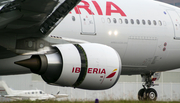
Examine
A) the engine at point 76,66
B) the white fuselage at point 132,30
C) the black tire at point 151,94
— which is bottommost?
the black tire at point 151,94

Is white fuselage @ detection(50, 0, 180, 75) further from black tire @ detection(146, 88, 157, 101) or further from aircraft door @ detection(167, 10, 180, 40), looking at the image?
black tire @ detection(146, 88, 157, 101)

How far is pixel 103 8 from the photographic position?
442 inches

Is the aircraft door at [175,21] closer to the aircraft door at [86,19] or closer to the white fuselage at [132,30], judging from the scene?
the white fuselage at [132,30]

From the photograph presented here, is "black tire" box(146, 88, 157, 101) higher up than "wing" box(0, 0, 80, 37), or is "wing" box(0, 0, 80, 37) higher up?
"wing" box(0, 0, 80, 37)

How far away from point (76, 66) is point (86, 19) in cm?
305

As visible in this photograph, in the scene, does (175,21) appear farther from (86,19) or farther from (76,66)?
(76,66)

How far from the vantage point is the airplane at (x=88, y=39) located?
7824 millimetres

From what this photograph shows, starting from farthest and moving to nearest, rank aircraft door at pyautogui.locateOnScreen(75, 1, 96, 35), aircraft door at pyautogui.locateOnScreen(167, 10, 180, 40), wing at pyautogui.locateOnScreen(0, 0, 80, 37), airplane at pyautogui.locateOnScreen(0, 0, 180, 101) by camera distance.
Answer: aircraft door at pyautogui.locateOnScreen(167, 10, 180, 40), aircraft door at pyautogui.locateOnScreen(75, 1, 96, 35), airplane at pyautogui.locateOnScreen(0, 0, 180, 101), wing at pyautogui.locateOnScreen(0, 0, 80, 37)

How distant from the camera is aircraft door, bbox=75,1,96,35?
10.5 meters

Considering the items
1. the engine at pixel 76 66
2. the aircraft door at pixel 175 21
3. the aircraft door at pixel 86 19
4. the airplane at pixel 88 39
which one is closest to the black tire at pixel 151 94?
the airplane at pixel 88 39

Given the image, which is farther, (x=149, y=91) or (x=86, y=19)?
(x=149, y=91)

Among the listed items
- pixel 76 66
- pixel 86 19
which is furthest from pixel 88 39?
pixel 76 66

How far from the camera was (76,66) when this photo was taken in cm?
785

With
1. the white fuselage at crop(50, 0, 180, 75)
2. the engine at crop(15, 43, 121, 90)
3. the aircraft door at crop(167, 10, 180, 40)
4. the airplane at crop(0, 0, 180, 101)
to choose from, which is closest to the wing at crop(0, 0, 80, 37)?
the airplane at crop(0, 0, 180, 101)
